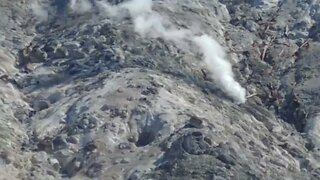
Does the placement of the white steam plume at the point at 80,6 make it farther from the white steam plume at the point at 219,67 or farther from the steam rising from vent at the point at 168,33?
the white steam plume at the point at 219,67

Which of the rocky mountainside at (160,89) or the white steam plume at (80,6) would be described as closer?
the rocky mountainside at (160,89)

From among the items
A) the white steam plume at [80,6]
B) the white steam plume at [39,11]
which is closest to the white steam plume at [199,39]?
the white steam plume at [80,6]

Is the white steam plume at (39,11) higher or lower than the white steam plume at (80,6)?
lower

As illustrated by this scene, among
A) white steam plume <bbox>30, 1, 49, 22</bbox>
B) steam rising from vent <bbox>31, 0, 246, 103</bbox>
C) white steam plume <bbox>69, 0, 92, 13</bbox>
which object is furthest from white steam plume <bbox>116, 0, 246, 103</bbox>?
white steam plume <bbox>30, 1, 49, 22</bbox>

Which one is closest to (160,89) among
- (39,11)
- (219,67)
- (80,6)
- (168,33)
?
(219,67)

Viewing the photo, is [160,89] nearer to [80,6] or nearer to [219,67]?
[219,67]

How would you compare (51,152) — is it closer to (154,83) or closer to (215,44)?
(154,83)
